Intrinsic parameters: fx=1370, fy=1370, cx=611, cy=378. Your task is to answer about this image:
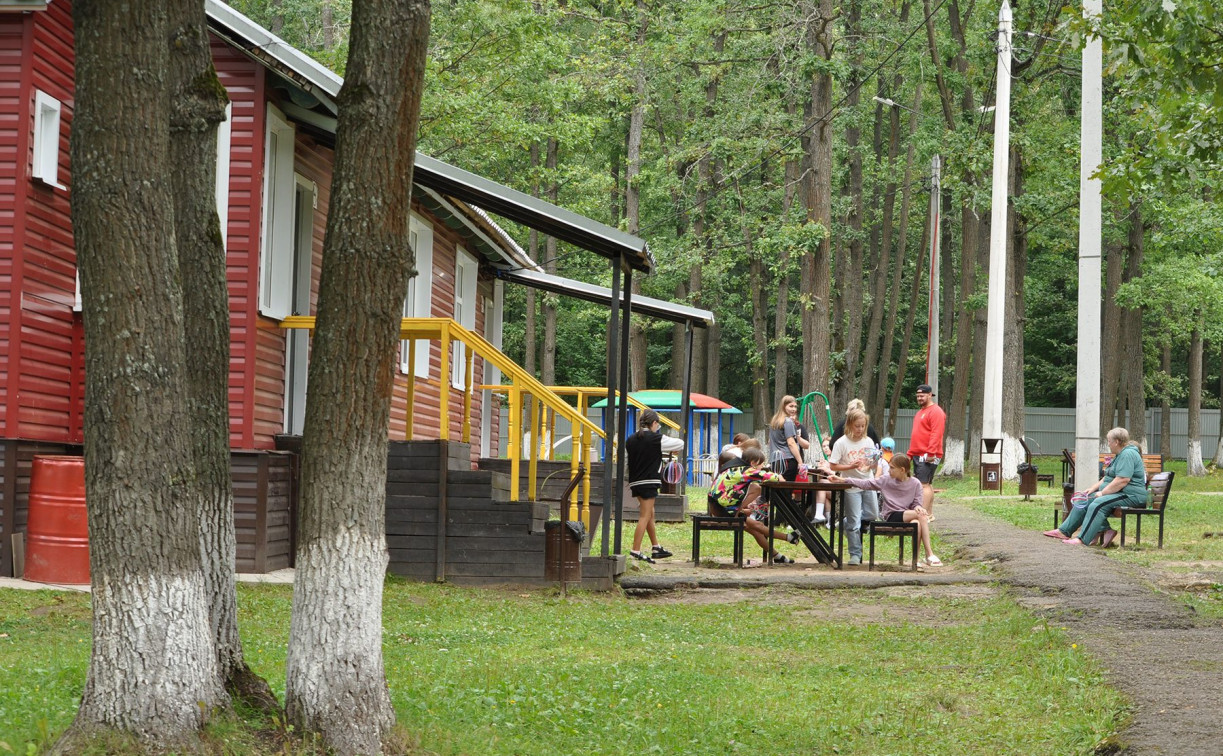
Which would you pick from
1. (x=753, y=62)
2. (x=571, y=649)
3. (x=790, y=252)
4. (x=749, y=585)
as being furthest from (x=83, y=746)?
(x=753, y=62)

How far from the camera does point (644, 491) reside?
1457cm

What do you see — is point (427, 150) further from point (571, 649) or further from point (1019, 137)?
point (571, 649)

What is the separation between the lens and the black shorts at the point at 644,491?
14.5m

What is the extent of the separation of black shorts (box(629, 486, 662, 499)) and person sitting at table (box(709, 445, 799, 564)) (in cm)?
71

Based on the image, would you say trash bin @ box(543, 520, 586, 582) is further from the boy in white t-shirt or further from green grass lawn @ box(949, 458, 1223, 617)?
green grass lawn @ box(949, 458, 1223, 617)

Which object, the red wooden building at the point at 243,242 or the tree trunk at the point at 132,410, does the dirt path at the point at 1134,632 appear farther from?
the red wooden building at the point at 243,242

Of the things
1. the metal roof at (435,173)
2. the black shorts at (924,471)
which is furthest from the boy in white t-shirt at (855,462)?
the metal roof at (435,173)

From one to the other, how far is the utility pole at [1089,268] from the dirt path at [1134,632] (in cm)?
322

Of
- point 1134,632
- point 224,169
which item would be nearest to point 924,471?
point 1134,632

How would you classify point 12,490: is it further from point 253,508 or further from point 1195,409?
point 1195,409

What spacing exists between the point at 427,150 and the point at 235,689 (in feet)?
80.3

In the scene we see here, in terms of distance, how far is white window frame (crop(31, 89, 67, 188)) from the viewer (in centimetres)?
1089

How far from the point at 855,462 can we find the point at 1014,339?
2119cm

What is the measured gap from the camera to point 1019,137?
33.0 m
